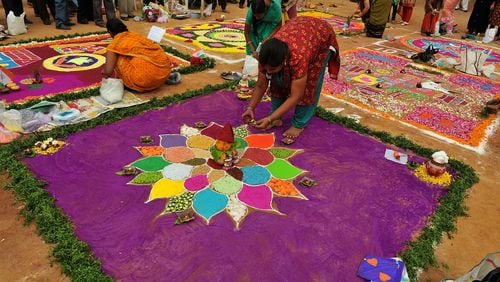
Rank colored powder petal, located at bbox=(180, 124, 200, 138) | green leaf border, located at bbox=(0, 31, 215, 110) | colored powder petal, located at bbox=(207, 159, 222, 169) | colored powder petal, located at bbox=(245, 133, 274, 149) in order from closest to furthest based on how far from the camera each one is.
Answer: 1. colored powder petal, located at bbox=(207, 159, 222, 169)
2. colored powder petal, located at bbox=(245, 133, 274, 149)
3. colored powder petal, located at bbox=(180, 124, 200, 138)
4. green leaf border, located at bbox=(0, 31, 215, 110)

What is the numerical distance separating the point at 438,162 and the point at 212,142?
2315mm

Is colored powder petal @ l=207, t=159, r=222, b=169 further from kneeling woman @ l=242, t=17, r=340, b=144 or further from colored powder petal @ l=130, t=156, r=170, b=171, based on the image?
kneeling woman @ l=242, t=17, r=340, b=144

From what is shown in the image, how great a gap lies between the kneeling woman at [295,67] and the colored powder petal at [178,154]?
2.26 ft

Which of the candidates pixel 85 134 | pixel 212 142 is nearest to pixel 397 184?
pixel 212 142

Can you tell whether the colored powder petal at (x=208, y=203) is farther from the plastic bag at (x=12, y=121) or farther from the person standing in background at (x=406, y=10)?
the person standing in background at (x=406, y=10)

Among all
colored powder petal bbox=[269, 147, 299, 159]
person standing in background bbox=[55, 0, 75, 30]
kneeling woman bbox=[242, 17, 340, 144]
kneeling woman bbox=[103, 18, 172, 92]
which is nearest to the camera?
kneeling woman bbox=[242, 17, 340, 144]

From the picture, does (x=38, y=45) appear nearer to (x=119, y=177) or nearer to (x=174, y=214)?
(x=119, y=177)

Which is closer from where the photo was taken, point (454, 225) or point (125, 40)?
point (454, 225)

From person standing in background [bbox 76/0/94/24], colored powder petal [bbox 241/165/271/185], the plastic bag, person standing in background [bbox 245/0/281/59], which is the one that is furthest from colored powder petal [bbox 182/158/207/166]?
person standing in background [bbox 76/0/94/24]

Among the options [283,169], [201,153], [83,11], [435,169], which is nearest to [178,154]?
[201,153]

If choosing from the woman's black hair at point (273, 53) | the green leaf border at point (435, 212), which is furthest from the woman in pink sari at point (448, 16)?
the woman's black hair at point (273, 53)

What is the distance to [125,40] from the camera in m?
4.78

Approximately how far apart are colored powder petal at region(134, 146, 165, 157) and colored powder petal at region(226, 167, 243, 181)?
78cm

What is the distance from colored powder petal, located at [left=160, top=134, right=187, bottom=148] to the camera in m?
3.85
